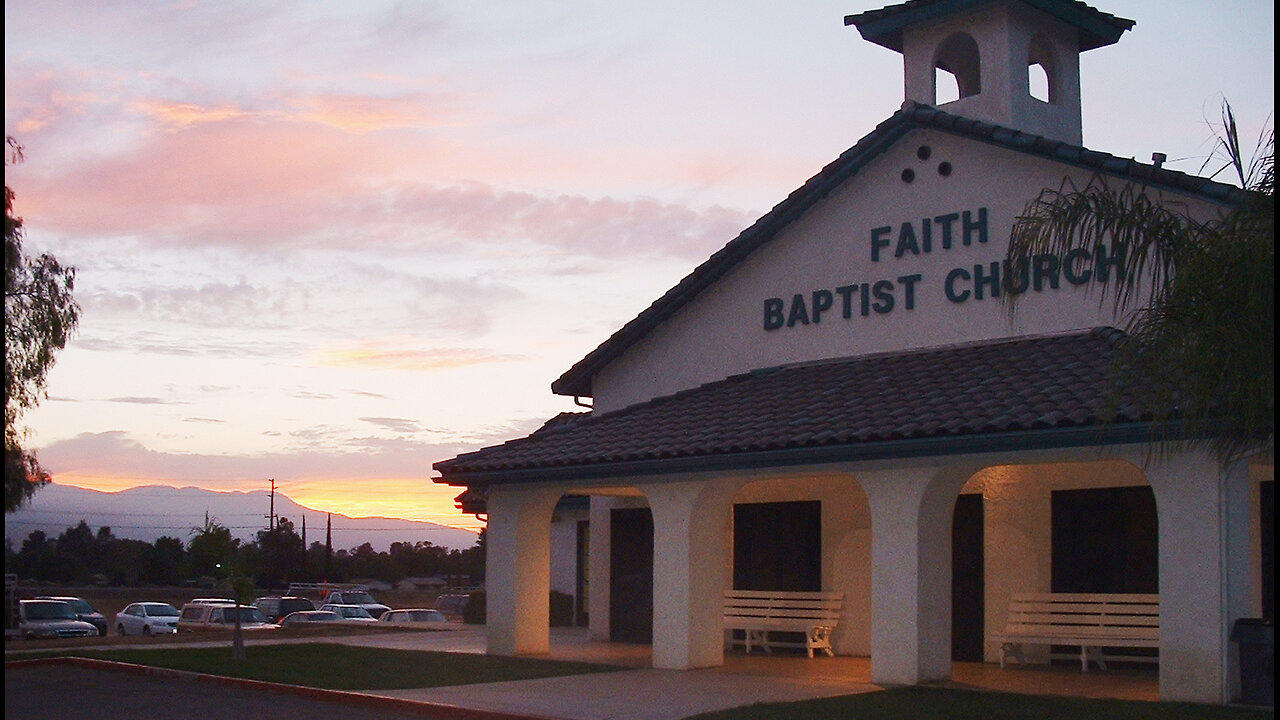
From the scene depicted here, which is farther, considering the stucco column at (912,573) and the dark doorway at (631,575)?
the dark doorway at (631,575)

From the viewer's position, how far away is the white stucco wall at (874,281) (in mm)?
20078

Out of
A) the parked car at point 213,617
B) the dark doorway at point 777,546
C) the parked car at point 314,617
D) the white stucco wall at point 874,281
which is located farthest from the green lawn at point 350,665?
the parked car at point 314,617

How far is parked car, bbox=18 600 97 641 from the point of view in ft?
124

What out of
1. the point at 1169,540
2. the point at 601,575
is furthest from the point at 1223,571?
the point at 601,575

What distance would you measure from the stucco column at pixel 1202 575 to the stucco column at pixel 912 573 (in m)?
2.72

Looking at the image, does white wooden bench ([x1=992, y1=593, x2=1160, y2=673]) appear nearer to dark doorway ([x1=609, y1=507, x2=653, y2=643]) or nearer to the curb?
dark doorway ([x1=609, y1=507, x2=653, y2=643])

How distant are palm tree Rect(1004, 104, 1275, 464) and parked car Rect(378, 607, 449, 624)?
29888mm

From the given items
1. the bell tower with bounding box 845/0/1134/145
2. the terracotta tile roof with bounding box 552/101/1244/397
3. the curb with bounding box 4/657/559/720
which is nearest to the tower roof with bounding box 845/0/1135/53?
the bell tower with bounding box 845/0/1134/145

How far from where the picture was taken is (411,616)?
40594 millimetres

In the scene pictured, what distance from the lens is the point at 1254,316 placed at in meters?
10.8

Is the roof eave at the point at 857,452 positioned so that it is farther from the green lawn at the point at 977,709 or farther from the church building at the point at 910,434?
the green lawn at the point at 977,709

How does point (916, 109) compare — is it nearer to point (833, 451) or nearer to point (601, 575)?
point (833, 451)

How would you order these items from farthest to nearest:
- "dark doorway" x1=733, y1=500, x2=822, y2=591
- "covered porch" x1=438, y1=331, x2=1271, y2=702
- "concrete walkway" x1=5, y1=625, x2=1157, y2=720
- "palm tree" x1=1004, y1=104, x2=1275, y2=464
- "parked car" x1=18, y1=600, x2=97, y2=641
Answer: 1. "parked car" x1=18, y1=600, x2=97, y2=641
2. "dark doorway" x1=733, y1=500, x2=822, y2=591
3. "concrete walkway" x1=5, y1=625, x2=1157, y2=720
4. "covered porch" x1=438, y1=331, x2=1271, y2=702
5. "palm tree" x1=1004, y1=104, x2=1275, y2=464

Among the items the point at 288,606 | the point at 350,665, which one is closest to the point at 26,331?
the point at 350,665
